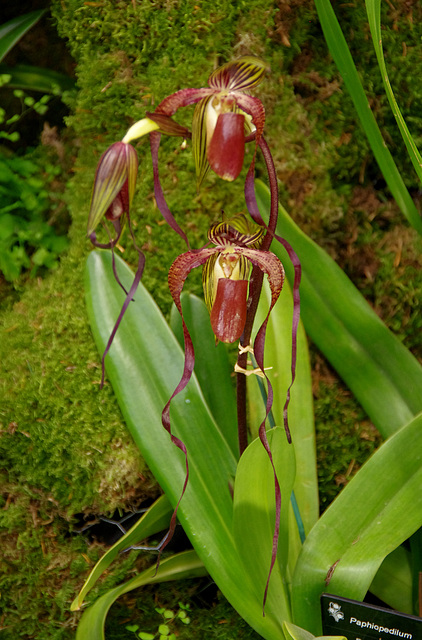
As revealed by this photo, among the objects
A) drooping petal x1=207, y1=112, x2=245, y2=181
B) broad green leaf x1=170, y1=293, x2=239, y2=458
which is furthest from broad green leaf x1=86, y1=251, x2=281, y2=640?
drooping petal x1=207, y1=112, x2=245, y2=181

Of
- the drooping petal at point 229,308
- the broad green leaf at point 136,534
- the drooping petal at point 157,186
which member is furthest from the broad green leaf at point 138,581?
the drooping petal at point 157,186

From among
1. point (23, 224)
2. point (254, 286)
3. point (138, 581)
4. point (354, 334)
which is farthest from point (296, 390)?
point (23, 224)

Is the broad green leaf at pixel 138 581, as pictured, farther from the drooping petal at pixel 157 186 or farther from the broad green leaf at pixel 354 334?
the drooping petal at pixel 157 186

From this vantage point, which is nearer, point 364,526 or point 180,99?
point 180,99

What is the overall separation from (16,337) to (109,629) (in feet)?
2.48

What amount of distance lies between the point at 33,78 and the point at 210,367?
3.68 feet

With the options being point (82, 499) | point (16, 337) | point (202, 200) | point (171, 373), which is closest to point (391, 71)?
point (202, 200)

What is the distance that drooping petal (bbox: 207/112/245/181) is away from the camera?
688 mm

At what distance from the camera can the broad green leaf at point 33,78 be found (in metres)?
1.61

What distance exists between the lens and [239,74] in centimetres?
73

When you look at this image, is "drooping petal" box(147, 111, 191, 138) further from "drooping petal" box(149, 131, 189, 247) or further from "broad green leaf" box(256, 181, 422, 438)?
"broad green leaf" box(256, 181, 422, 438)

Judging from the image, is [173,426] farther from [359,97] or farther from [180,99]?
[359,97]

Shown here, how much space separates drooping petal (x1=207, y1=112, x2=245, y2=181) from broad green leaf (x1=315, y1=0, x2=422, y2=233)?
0.47 metres

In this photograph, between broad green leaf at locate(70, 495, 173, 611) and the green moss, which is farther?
the green moss
